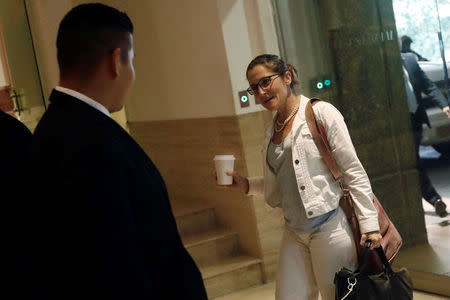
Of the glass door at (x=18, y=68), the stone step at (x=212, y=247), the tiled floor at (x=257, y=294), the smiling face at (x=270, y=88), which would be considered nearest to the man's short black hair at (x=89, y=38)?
the smiling face at (x=270, y=88)

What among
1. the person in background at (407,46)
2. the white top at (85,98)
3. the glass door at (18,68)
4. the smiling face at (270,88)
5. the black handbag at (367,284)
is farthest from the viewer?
the glass door at (18,68)

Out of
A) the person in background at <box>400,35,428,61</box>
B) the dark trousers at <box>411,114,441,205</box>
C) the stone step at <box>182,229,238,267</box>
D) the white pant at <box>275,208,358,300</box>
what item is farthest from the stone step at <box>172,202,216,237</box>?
the white pant at <box>275,208,358,300</box>

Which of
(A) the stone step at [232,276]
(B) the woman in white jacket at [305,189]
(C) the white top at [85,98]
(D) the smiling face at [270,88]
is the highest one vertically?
(C) the white top at [85,98]

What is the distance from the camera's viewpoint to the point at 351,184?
9.82 ft

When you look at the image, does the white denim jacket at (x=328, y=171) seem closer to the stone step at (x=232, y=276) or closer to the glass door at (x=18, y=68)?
the stone step at (x=232, y=276)

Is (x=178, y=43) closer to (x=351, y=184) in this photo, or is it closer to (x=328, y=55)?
(x=328, y=55)

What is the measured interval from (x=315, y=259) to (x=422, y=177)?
1842 millimetres

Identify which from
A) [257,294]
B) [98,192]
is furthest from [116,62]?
[257,294]

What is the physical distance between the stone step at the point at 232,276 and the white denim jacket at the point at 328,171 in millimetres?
2336

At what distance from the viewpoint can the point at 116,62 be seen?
1748mm

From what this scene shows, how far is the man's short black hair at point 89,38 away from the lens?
173 cm

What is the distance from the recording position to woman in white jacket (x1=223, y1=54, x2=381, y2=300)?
117 inches

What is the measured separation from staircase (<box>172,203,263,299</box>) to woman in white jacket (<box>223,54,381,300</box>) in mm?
2117

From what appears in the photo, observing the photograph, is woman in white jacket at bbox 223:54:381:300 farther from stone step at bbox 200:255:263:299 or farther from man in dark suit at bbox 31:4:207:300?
stone step at bbox 200:255:263:299
